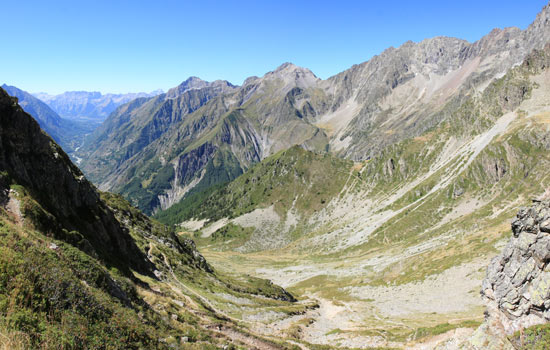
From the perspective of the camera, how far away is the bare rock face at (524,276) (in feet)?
79.9

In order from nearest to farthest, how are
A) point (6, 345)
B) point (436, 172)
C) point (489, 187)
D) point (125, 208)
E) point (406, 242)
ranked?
point (6, 345), point (125, 208), point (406, 242), point (489, 187), point (436, 172)

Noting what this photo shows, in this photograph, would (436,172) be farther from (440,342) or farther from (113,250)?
(113,250)

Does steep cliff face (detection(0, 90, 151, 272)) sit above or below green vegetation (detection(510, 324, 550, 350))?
above

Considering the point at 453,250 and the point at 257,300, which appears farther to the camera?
the point at 453,250

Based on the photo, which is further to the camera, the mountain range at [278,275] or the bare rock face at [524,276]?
the bare rock face at [524,276]

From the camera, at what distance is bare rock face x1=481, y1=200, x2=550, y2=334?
79.9 feet

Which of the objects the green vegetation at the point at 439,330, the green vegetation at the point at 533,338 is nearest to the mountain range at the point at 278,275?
the green vegetation at the point at 533,338

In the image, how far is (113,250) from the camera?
39.2 metres

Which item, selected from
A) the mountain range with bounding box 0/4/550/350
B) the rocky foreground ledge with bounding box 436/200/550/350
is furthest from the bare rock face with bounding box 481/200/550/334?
the mountain range with bounding box 0/4/550/350

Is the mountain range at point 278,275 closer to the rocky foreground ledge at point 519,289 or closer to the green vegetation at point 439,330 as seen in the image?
the rocky foreground ledge at point 519,289

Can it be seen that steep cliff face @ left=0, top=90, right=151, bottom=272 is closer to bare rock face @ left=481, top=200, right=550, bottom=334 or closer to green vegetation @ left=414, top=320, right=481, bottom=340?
green vegetation @ left=414, top=320, right=481, bottom=340

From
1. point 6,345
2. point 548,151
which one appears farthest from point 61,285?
point 548,151

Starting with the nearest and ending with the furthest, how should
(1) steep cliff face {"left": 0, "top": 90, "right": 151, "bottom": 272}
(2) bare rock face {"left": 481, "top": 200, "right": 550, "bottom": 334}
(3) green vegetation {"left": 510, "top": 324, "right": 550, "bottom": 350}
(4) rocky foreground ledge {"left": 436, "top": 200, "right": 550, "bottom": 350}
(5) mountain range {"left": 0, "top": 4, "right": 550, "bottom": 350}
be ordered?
(5) mountain range {"left": 0, "top": 4, "right": 550, "bottom": 350} → (3) green vegetation {"left": 510, "top": 324, "right": 550, "bottom": 350} → (4) rocky foreground ledge {"left": 436, "top": 200, "right": 550, "bottom": 350} → (2) bare rock face {"left": 481, "top": 200, "right": 550, "bottom": 334} → (1) steep cliff face {"left": 0, "top": 90, "right": 151, "bottom": 272}

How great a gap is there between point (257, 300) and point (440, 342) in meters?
36.8
